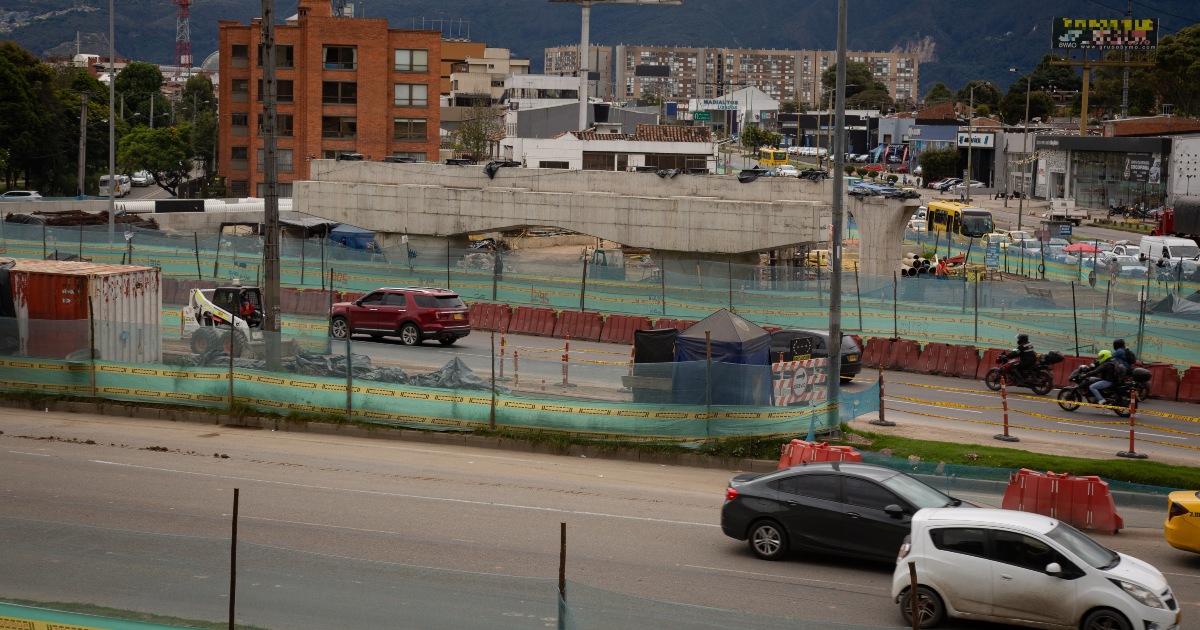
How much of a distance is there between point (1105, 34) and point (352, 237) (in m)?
81.8

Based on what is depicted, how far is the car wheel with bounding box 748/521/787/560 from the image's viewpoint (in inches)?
591

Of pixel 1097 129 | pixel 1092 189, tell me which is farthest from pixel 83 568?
pixel 1097 129

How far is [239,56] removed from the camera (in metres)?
79.1

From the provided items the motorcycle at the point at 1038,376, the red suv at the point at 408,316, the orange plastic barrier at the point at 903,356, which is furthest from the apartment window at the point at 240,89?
the motorcycle at the point at 1038,376

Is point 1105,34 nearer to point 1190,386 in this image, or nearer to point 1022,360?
point 1190,386

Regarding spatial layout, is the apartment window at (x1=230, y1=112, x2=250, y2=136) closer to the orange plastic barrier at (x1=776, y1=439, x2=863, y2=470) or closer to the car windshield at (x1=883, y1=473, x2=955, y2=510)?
the orange plastic barrier at (x1=776, y1=439, x2=863, y2=470)

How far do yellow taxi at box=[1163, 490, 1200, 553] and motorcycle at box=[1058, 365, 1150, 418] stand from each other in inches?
421

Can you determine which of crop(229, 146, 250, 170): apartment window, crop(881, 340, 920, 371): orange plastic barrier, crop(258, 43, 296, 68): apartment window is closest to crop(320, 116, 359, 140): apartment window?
crop(258, 43, 296, 68): apartment window

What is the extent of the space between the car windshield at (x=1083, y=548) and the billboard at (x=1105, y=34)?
10806 centimetres

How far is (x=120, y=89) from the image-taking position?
151625mm

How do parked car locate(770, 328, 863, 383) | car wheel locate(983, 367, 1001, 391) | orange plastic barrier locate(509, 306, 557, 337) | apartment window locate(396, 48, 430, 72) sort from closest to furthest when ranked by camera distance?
1. car wheel locate(983, 367, 1001, 391)
2. parked car locate(770, 328, 863, 383)
3. orange plastic barrier locate(509, 306, 557, 337)
4. apartment window locate(396, 48, 430, 72)

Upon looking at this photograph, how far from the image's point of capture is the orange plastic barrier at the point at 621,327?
114 ft

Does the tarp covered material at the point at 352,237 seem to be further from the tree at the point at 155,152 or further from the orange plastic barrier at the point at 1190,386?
the tree at the point at 155,152

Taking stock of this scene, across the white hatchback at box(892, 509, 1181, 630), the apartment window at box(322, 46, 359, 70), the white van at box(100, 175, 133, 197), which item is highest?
the apartment window at box(322, 46, 359, 70)
